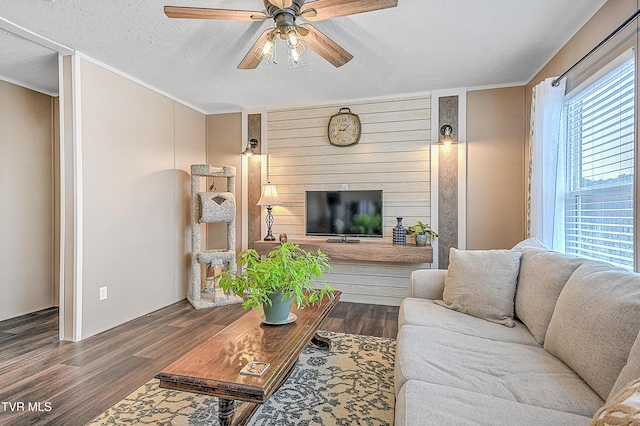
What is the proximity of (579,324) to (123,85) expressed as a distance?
3860 mm

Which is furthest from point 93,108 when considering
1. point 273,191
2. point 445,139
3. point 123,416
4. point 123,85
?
point 445,139

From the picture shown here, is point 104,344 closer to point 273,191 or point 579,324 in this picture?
point 273,191

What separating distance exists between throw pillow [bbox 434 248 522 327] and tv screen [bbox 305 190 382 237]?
1.57 m

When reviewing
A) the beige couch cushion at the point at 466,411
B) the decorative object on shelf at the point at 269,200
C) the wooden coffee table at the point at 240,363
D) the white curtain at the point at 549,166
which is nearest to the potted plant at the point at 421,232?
the white curtain at the point at 549,166

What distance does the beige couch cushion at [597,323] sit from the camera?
3.78 ft

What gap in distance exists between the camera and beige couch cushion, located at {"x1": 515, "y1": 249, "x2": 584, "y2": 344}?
1.67 metres

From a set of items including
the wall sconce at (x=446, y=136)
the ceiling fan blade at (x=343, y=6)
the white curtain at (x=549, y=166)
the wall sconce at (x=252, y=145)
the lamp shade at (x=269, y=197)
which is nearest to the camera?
the ceiling fan blade at (x=343, y=6)

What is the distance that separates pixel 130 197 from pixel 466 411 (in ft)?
10.8

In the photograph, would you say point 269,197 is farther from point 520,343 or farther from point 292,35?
point 520,343

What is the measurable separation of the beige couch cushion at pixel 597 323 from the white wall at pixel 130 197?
Answer: 336cm

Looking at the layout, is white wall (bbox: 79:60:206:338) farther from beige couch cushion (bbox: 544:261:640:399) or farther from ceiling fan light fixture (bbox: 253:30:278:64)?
beige couch cushion (bbox: 544:261:640:399)

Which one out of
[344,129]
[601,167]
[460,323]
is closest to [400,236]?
[344,129]

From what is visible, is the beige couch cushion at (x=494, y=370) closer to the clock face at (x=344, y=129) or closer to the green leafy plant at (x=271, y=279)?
the green leafy plant at (x=271, y=279)

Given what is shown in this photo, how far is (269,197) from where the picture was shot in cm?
387
